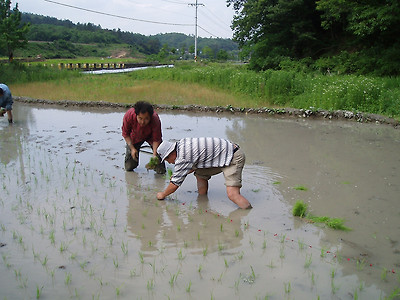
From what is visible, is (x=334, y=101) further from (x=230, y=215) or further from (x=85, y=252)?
(x=85, y=252)

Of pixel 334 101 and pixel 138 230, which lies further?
pixel 334 101

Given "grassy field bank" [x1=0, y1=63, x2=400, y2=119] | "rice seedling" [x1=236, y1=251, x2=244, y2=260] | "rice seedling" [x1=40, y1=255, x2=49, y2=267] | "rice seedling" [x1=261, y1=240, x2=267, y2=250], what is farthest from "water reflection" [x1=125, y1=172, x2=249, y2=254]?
"grassy field bank" [x1=0, y1=63, x2=400, y2=119]

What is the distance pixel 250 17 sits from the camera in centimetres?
2095

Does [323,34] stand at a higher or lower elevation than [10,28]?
lower

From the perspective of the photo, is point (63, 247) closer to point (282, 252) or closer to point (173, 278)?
point (173, 278)

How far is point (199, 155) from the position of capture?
415 cm

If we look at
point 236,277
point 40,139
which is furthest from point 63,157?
point 236,277

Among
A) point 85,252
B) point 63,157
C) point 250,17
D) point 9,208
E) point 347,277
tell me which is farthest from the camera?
point 250,17

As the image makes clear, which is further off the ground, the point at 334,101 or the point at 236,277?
the point at 334,101

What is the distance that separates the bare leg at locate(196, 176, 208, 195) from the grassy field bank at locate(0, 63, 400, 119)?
20.9 feet

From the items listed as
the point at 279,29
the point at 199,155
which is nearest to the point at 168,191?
the point at 199,155

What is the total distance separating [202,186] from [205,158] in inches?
26.2

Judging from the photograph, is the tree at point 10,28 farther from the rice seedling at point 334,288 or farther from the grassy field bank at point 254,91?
the rice seedling at point 334,288

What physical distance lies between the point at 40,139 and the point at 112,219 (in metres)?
4.72
